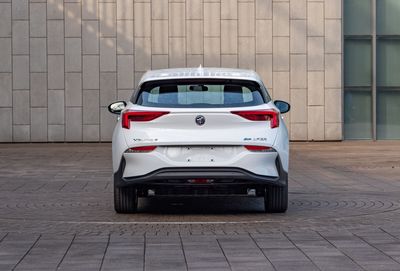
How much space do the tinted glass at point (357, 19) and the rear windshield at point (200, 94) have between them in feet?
65.6

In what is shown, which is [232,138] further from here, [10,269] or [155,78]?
[10,269]

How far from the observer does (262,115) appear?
1110 centimetres

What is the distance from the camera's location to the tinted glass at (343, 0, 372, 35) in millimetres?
31047

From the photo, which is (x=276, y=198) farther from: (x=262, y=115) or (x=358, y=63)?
A: (x=358, y=63)

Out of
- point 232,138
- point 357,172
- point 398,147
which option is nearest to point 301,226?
point 232,138

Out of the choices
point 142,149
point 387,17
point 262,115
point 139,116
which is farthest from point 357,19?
point 142,149

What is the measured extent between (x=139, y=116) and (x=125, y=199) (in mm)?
1101

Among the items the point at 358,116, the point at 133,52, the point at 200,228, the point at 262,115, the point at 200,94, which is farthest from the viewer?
the point at 358,116

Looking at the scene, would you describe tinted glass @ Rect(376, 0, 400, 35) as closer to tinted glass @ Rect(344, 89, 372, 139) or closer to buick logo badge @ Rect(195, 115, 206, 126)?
tinted glass @ Rect(344, 89, 372, 139)

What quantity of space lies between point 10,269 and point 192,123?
361cm

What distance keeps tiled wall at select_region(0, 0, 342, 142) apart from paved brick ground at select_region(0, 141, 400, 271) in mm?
12228

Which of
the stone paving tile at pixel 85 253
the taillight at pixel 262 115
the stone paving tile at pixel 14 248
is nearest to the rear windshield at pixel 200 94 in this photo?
the taillight at pixel 262 115

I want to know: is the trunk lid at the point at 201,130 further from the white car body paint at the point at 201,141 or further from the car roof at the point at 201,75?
the car roof at the point at 201,75

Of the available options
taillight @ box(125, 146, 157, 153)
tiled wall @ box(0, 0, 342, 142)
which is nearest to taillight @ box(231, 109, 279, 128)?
taillight @ box(125, 146, 157, 153)
